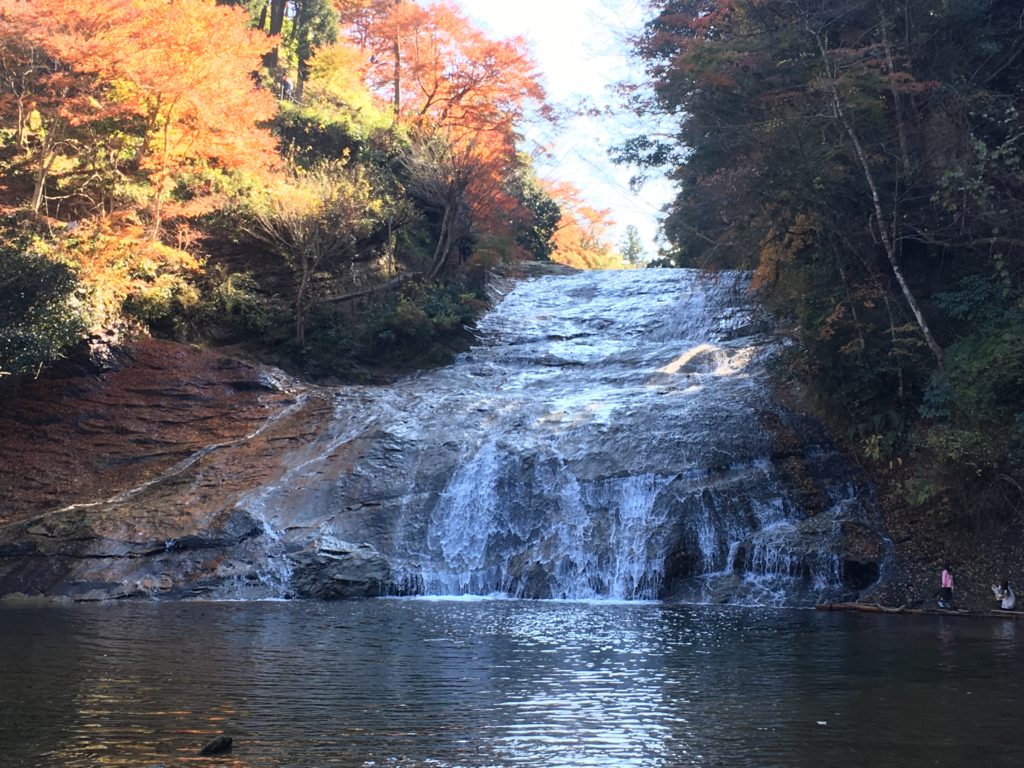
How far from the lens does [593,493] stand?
16250mm

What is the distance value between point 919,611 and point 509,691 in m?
8.22

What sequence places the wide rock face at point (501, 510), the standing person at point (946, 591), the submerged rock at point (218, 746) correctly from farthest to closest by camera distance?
1. the wide rock face at point (501, 510)
2. the standing person at point (946, 591)
3. the submerged rock at point (218, 746)

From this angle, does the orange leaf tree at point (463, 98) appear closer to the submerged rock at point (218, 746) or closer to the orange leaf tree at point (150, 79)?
the orange leaf tree at point (150, 79)

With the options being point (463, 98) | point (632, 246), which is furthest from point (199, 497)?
point (632, 246)

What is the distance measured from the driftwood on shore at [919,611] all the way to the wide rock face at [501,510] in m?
0.58

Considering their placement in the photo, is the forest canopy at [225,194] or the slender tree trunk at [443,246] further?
the slender tree trunk at [443,246]

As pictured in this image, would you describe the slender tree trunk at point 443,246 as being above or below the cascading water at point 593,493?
above

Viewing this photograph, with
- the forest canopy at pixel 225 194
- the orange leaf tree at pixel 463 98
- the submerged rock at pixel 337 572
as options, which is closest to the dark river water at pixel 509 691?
the submerged rock at pixel 337 572

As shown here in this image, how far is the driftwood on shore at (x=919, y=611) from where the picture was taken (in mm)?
13070

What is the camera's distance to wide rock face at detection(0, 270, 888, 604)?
14.9 m

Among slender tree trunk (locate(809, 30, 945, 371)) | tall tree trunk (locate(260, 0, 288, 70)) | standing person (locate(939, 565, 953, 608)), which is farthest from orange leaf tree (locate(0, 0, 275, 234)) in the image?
standing person (locate(939, 565, 953, 608))

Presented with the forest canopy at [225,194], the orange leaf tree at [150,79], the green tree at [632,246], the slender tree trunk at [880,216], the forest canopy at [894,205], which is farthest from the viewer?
the green tree at [632,246]

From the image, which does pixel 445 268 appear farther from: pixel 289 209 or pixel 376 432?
pixel 376 432

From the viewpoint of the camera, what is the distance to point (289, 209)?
2398 cm
